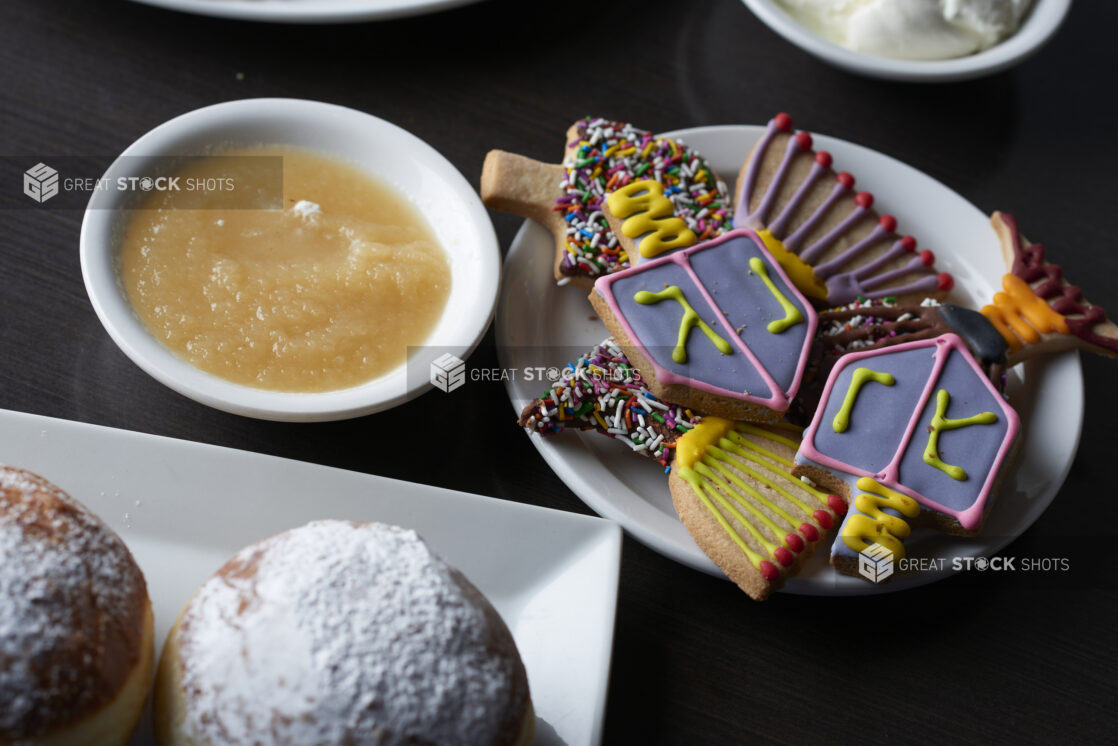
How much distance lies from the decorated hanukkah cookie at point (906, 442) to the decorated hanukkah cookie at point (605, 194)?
0.37 meters

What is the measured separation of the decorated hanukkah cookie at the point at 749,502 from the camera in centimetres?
131

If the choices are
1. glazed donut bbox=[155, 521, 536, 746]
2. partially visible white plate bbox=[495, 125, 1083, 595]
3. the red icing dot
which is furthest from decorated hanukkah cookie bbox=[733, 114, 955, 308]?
glazed donut bbox=[155, 521, 536, 746]

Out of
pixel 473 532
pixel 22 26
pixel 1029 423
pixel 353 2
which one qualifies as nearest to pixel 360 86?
pixel 353 2

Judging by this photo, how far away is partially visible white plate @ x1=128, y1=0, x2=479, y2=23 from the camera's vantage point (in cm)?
173

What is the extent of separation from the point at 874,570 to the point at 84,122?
5.19ft

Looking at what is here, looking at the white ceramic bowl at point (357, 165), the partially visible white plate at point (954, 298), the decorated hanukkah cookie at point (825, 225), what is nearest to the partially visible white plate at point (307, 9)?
the white ceramic bowl at point (357, 165)

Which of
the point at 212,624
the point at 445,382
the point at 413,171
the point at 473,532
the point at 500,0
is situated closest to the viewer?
the point at 212,624

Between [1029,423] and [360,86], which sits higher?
[360,86]

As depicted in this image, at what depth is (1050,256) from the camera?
6.27ft

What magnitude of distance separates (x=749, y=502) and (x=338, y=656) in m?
0.68

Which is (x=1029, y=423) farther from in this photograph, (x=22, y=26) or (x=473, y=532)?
(x=22, y=26)

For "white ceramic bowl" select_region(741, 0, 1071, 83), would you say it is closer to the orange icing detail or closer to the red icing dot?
the orange icing detail

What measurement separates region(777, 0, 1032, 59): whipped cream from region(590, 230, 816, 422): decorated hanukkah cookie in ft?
2.11

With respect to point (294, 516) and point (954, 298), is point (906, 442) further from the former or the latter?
point (294, 516)
